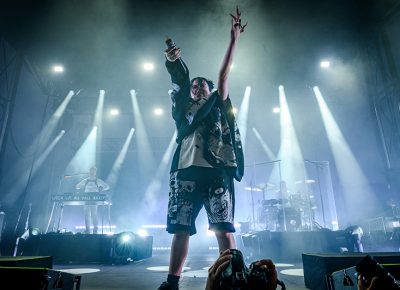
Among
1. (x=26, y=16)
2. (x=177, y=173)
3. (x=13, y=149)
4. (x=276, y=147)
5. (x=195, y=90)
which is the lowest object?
(x=177, y=173)

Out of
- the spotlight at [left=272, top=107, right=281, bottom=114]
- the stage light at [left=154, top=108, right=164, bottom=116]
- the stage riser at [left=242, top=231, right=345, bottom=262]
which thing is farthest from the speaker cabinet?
the spotlight at [left=272, top=107, right=281, bottom=114]

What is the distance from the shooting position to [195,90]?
198 cm

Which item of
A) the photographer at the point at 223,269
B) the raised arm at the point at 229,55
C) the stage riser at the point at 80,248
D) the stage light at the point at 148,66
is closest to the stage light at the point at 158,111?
→ the stage light at the point at 148,66

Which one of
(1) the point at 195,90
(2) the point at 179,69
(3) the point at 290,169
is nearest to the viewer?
(2) the point at 179,69

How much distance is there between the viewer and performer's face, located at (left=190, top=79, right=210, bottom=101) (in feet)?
6.36

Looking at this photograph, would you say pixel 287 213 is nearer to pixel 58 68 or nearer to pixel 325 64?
pixel 325 64

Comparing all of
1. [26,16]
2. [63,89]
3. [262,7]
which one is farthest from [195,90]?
[63,89]

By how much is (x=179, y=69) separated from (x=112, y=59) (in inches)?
290

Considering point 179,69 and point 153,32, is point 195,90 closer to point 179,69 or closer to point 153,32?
point 179,69

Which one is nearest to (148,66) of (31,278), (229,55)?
(229,55)

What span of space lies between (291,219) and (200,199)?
6972 mm

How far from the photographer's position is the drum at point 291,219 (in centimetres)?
764

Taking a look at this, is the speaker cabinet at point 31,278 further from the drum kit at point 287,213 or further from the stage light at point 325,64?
the stage light at point 325,64

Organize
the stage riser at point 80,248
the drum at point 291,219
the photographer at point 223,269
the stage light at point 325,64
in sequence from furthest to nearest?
the stage light at point 325,64 → the drum at point 291,219 → the stage riser at point 80,248 → the photographer at point 223,269
